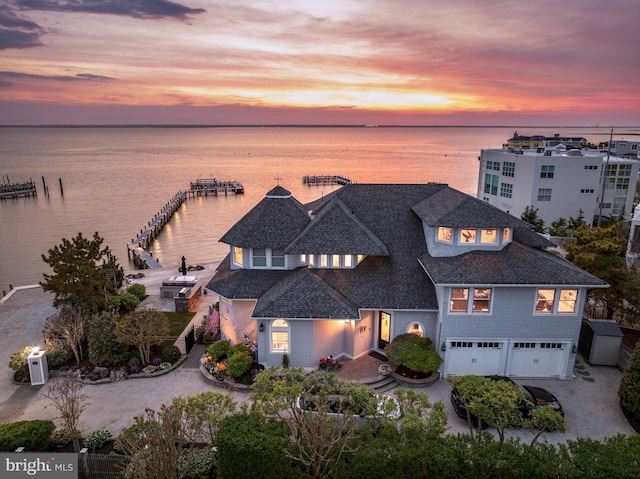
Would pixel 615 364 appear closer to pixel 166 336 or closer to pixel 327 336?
pixel 327 336

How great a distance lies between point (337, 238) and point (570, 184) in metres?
46.9

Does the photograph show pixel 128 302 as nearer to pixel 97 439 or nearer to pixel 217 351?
pixel 217 351

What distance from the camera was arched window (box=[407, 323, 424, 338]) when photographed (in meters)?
22.5

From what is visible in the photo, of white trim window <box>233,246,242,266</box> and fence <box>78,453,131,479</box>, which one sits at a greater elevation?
white trim window <box>233,246,242,266</box>

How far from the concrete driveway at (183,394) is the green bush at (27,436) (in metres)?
1.84

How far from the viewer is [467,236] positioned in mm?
22828

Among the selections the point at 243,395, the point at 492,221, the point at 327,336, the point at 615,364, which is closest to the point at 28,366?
the point at 243,395

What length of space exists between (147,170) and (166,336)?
12575 centimetres

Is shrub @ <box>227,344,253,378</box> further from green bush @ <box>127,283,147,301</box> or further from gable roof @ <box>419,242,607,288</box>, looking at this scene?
green bush @ <box>127,283,147,301</box>

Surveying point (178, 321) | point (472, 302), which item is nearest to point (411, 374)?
point (472, 302)

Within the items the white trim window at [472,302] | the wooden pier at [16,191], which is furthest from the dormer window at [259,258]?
the wooden pier at [16,191]

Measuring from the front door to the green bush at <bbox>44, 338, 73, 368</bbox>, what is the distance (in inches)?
669

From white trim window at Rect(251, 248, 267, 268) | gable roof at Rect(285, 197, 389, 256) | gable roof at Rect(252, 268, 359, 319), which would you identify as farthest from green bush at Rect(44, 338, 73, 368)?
gable roof at Rect(285, 197, 389, 256)

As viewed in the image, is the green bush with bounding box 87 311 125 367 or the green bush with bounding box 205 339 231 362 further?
the green bush with bounding box 205 339 231 362
